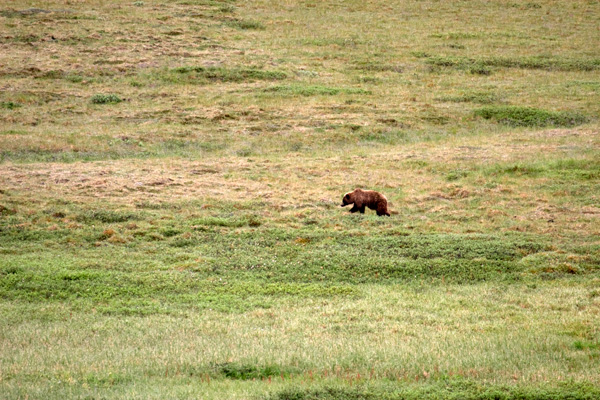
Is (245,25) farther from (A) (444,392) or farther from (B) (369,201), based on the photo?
(A) (444,392)

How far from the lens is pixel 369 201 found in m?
21.1

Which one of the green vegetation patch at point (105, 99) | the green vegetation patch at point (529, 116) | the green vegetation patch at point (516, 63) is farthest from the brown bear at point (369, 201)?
the green vegetation patch at point (516, 63)

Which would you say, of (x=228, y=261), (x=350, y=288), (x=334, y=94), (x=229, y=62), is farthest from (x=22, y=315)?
(x=229, y=62)

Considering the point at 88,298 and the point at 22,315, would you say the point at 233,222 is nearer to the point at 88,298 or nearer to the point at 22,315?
the point at 88,298

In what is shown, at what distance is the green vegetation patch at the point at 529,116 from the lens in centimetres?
3340

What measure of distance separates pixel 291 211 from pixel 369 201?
2598 mm

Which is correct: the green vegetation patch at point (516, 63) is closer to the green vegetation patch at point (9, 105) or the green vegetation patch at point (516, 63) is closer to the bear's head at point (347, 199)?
the bear's head at point (347, 199)

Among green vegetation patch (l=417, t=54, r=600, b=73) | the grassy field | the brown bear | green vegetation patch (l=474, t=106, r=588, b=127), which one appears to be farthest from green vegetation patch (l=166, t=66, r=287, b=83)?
the brown bear

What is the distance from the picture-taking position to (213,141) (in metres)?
30.6

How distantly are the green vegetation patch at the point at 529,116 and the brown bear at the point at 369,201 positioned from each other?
15.5 metres

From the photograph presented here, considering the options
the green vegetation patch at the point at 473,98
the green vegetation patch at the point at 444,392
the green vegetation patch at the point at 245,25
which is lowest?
the green vegetation patch at the point at 473,98

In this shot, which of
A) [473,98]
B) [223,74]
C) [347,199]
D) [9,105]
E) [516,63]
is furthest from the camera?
[516,63]

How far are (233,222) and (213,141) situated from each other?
37.5 ft

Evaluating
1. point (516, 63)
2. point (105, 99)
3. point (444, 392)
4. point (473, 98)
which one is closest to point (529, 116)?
point (473, 98)
